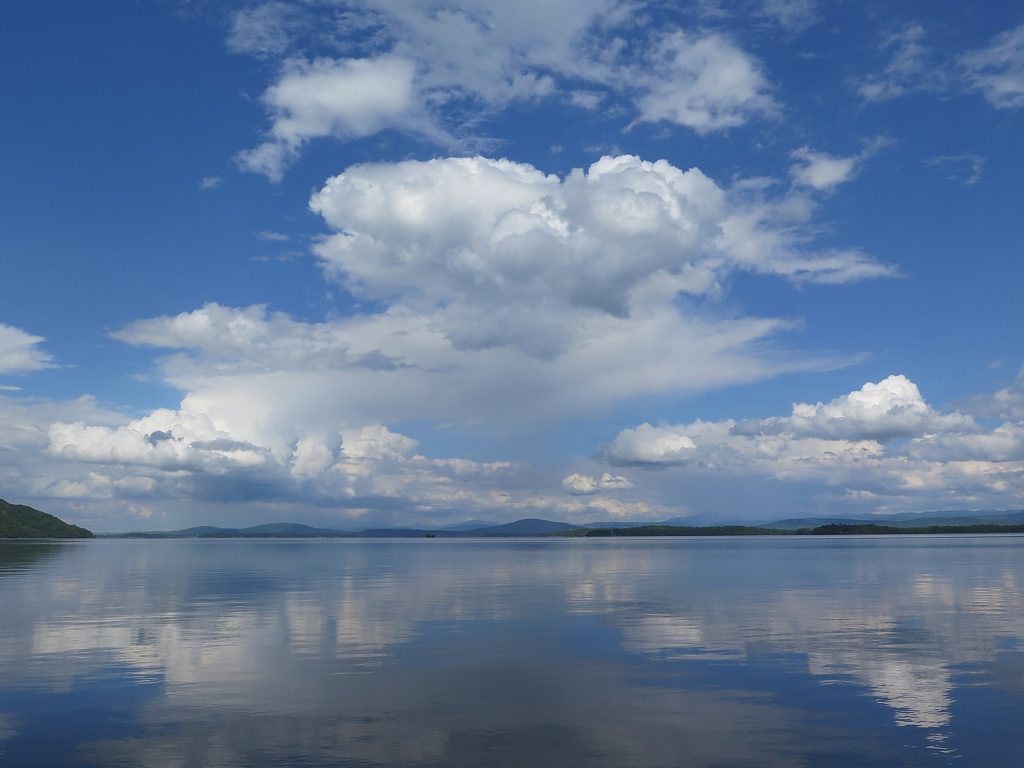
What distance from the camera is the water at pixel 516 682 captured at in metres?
21.7

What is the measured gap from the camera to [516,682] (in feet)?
99.3

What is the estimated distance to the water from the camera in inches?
853

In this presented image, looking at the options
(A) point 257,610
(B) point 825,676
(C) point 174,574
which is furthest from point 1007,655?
(C) point 174,574

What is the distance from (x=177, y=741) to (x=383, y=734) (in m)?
5.47

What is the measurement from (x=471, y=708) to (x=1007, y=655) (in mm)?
23863

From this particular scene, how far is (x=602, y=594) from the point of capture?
65.6 m

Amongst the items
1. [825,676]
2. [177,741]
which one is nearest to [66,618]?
[177,741]

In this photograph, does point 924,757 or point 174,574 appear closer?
point 924,757

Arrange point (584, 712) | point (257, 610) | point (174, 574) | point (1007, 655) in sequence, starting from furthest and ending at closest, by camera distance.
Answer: point (174, 574) < point (257, 610) < point (1007, 655) < point (584, 712)

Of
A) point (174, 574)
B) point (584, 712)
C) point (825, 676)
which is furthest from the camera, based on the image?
point (174, 574)

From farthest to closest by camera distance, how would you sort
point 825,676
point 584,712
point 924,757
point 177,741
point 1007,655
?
point 1007,655, point 825,676, point 584,712, point 177,741, point 924,757

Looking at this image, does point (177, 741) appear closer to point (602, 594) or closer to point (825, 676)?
point (825, 676)

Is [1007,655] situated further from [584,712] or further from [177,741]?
[177,741]

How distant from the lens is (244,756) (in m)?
20.8
